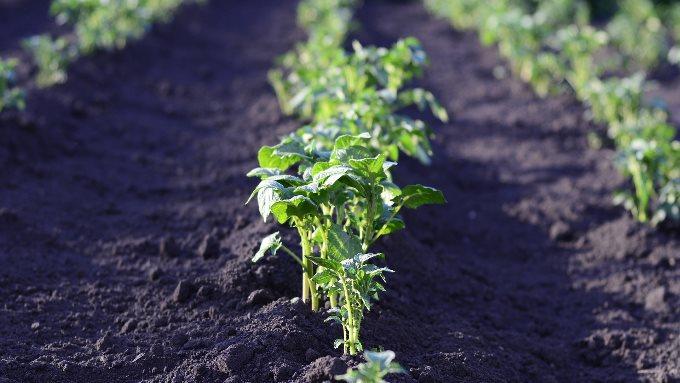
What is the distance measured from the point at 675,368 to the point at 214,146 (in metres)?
4.03

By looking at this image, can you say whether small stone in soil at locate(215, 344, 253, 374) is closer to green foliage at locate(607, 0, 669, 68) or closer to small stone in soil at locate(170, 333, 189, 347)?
small stone in soil at locate(170, 333, 189, 347)

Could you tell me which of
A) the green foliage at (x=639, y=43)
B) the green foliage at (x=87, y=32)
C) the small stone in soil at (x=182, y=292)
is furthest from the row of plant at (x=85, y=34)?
the green foliage at (x=639, y=43)

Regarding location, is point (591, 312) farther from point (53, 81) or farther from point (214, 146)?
point (53, 81)

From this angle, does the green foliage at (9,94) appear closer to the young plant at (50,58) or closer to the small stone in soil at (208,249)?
the young plant at (50,58)

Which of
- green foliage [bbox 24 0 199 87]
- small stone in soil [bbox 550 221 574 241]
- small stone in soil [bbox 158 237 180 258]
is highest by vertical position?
green foliage [bbox 24 0 199 87]

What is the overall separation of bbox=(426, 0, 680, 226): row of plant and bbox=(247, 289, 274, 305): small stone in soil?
268 cm

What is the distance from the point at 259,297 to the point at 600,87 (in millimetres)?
4386

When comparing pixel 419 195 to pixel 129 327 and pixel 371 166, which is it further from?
pixel 129 327

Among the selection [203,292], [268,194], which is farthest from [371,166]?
[203,292]

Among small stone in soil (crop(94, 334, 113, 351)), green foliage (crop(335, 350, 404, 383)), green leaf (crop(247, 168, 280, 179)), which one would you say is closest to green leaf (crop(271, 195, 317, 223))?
green leaf (crop(247, 168, 280, 179))

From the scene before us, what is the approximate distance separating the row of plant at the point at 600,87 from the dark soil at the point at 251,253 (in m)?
0.23

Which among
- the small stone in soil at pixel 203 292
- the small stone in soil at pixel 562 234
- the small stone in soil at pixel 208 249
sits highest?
the small stone in soil at pixel 562 234

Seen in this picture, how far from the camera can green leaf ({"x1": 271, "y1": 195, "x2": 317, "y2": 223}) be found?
3143 mm

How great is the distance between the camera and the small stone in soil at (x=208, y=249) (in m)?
4.51
